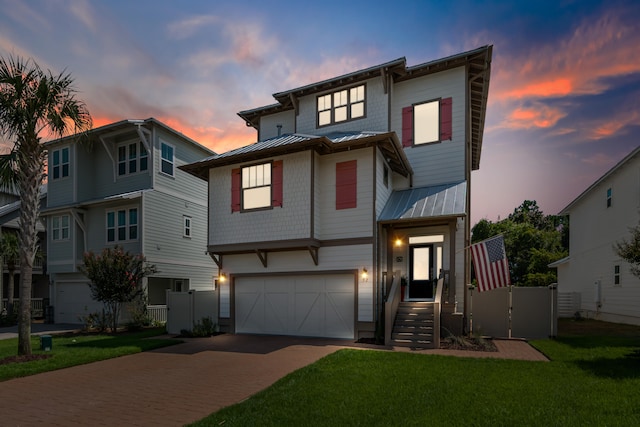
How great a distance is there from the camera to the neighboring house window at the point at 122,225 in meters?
20.3

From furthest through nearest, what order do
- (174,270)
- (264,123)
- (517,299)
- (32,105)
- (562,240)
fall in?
(562,240) → (174,270) → (264,123) → (517,299) → (32,105)

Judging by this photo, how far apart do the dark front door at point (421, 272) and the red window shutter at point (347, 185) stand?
3.32 m

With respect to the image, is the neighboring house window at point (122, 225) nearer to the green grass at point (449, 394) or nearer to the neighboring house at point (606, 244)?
the green grass at point (449, 394)

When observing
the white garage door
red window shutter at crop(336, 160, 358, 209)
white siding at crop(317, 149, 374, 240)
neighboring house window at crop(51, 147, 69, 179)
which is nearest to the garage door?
white siding at crop(317, 149, 374, 240)

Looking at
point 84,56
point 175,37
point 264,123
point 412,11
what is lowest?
point 264,123

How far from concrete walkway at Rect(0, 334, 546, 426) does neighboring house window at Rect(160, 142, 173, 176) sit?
39.9 ft

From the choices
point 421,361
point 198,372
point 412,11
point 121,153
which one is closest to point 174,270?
point 121,153

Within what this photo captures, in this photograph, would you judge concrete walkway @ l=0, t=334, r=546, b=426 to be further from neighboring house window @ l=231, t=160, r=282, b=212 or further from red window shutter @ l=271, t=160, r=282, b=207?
neighboring house window @ l=231, t=160, r=282, b=212

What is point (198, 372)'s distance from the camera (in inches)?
350

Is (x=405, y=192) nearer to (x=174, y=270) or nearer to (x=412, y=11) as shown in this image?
(x=412, y=11)

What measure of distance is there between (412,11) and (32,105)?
13.8 meters

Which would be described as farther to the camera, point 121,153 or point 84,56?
point 121,153

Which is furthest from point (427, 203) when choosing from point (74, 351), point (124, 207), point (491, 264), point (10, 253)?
point (10, 253)

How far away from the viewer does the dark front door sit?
14.5 metres
